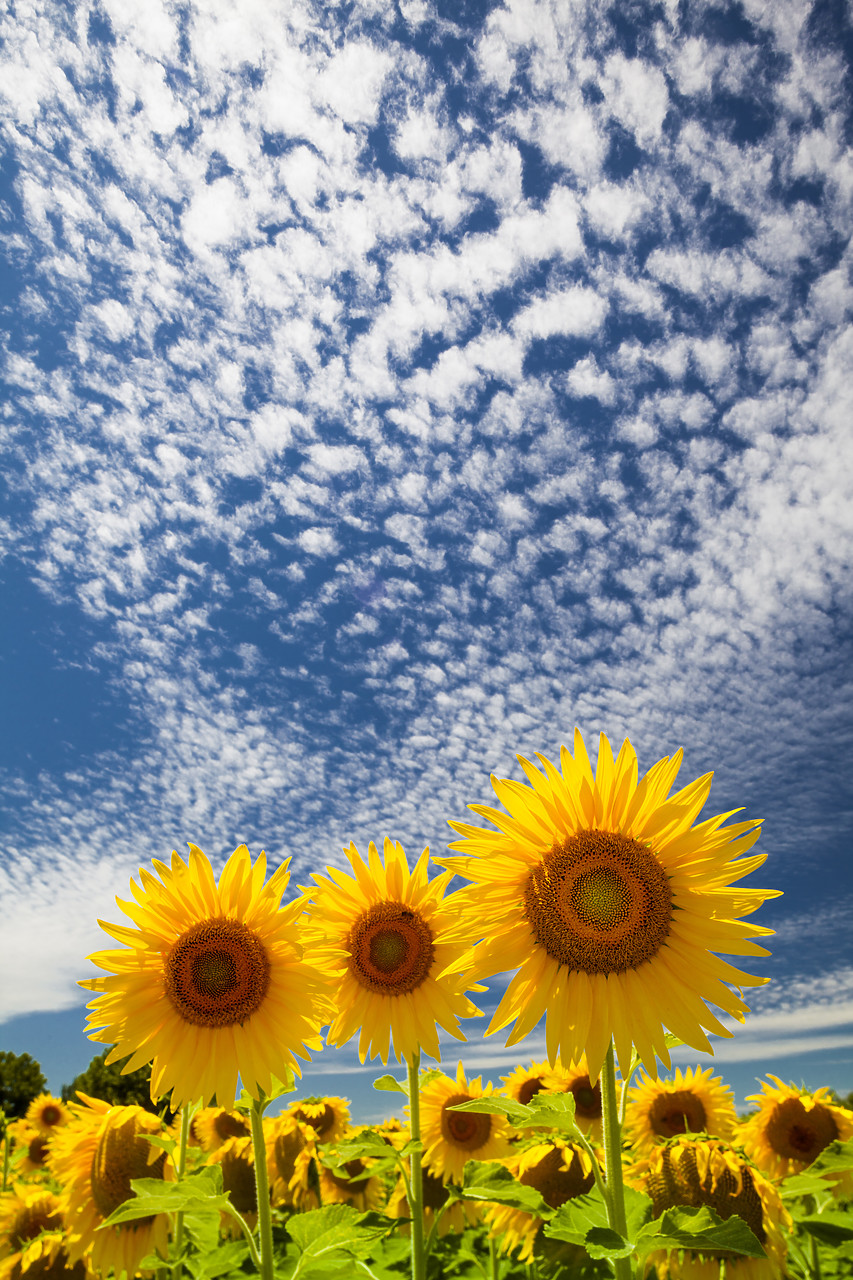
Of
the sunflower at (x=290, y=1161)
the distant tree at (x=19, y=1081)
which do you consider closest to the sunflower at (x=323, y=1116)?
the sunflower at (x=290, y=1161)

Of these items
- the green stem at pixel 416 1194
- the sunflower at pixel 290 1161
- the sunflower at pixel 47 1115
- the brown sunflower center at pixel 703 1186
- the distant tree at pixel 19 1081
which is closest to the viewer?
the green stem at pixel 416 1194

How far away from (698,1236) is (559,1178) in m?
3.86

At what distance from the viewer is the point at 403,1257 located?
8844mm

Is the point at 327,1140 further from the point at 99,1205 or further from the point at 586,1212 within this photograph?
the point at 586,1212

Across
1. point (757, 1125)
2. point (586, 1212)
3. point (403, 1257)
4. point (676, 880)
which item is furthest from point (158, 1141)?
point (757, 1125)

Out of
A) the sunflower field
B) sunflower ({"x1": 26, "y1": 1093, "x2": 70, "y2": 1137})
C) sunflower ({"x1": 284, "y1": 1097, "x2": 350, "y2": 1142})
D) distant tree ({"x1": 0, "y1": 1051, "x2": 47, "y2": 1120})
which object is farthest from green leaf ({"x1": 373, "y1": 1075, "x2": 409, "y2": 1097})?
distant tree ({"x1": 0, "y1": 1051, "x2": 47, "y2": 1120})

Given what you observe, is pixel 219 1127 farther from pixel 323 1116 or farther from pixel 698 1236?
pixel 698 1236

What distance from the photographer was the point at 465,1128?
872 centimetres

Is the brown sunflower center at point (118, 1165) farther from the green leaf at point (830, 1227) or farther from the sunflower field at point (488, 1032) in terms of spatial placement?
the green leaf at point (830, 1227)

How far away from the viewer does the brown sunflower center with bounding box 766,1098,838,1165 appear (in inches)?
315

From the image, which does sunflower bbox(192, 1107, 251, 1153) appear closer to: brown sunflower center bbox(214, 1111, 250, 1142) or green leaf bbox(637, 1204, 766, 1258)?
brown sunflower center bbox(214, 1111, 250, 1142)

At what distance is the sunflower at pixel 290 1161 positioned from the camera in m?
9.59

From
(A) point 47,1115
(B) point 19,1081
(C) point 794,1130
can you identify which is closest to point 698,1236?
(C) point 794,1130

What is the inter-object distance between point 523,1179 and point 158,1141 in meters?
3.25
